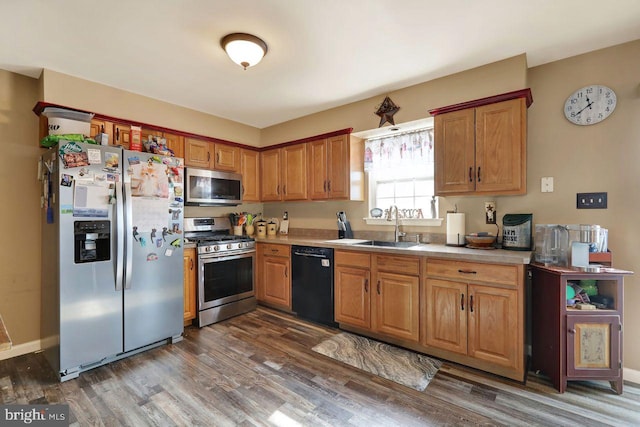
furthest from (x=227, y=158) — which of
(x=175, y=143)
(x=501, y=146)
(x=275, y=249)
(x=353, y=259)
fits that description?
(x=501, y=146)

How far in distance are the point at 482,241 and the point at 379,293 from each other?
3.35 ft

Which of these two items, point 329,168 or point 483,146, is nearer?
point 483,146

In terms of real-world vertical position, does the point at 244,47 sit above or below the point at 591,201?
above

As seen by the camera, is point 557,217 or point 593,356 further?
point 557,217

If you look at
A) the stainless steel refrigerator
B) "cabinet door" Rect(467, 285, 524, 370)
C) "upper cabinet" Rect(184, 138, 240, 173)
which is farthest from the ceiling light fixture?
"cabinet door" Rect(467, 285, 524, 370)

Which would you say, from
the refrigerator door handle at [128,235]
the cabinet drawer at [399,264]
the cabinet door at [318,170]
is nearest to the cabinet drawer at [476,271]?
the cabinet drawer at [399,264]

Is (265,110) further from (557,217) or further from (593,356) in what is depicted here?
(593,356)

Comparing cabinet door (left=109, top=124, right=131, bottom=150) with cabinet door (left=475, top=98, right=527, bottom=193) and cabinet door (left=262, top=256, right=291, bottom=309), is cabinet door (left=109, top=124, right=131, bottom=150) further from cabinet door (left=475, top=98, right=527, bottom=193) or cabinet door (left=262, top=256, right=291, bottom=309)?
cabinet door (left=475, top=98, right=527, bottom=193)

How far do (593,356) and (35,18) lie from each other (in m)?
4.40

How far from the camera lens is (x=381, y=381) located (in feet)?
7.23

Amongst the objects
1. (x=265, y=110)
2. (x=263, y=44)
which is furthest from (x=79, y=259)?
(x=265, y=110)

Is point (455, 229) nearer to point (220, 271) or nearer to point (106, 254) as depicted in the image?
point (220, 271)

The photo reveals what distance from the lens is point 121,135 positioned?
117 inches

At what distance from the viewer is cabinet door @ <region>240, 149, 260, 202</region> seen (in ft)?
13.5
